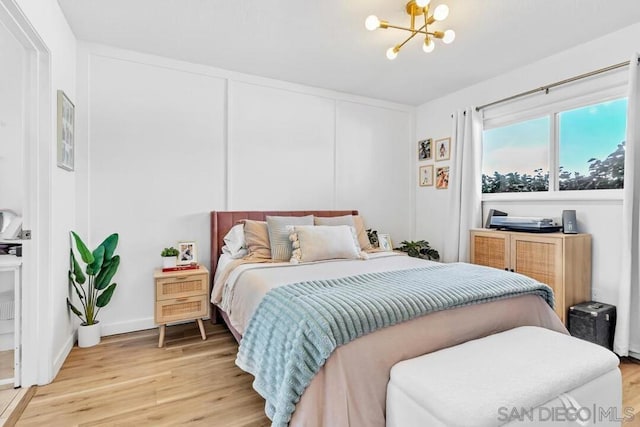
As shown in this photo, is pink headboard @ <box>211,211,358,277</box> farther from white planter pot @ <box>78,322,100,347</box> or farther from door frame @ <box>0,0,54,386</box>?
door frame @ <box>0,0,54,386</box>

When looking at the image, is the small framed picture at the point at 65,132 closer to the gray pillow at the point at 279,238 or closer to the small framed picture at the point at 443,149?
the gray pillow at the point at 279,238

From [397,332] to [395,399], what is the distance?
27 cm

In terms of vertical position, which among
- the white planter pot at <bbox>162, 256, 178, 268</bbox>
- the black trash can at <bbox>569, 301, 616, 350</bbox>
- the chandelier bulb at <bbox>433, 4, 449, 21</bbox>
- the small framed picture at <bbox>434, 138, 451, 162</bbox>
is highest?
the chandelier bulb at <bbox>433, 4, 449, 21</bbox>

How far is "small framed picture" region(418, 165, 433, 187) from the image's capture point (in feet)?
13.9

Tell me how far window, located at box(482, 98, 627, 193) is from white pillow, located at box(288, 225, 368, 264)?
6.17 feet

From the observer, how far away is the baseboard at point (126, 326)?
111 inches

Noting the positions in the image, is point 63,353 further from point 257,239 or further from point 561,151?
point 561,151

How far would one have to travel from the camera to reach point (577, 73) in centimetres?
282

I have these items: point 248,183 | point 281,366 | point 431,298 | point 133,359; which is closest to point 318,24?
point 248,183

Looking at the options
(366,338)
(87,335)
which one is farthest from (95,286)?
(366,338)

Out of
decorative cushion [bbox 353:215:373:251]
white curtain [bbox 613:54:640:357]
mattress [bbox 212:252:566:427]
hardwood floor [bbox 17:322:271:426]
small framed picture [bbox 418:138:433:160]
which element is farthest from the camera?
small framed picture [bbox 418:138:433:160]

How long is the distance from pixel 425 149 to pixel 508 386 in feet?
11.4

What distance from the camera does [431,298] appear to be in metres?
1.64

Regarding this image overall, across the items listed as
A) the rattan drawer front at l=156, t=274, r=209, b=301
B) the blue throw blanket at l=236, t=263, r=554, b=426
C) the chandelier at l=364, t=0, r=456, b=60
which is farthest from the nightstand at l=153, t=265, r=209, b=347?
the chandelier at l=364, t=0, r=456, b=60
